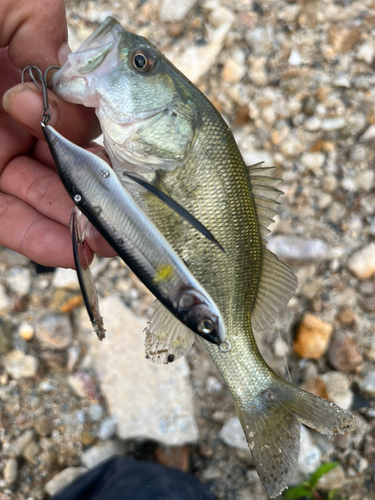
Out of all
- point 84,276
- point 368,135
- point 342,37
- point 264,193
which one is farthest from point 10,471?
point 342,37

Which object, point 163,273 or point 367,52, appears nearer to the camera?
point 163,273

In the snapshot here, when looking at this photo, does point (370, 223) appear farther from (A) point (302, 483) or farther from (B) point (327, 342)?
(A) point (302, 483)

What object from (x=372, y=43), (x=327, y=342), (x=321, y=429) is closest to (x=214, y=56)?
(x=372, y=43)

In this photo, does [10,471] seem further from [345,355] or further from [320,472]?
[345,355]

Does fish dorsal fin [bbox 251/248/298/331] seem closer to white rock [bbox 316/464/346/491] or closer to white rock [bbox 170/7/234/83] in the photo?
white rock [bbox 316/464/346/491]

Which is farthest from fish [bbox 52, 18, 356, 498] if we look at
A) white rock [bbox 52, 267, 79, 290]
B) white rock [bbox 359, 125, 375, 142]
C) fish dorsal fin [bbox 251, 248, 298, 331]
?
white rock [bbox 359, 125, 375, 142]

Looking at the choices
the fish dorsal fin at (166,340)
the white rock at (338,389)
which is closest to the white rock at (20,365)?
the fish dorsal fin at (166,340)
